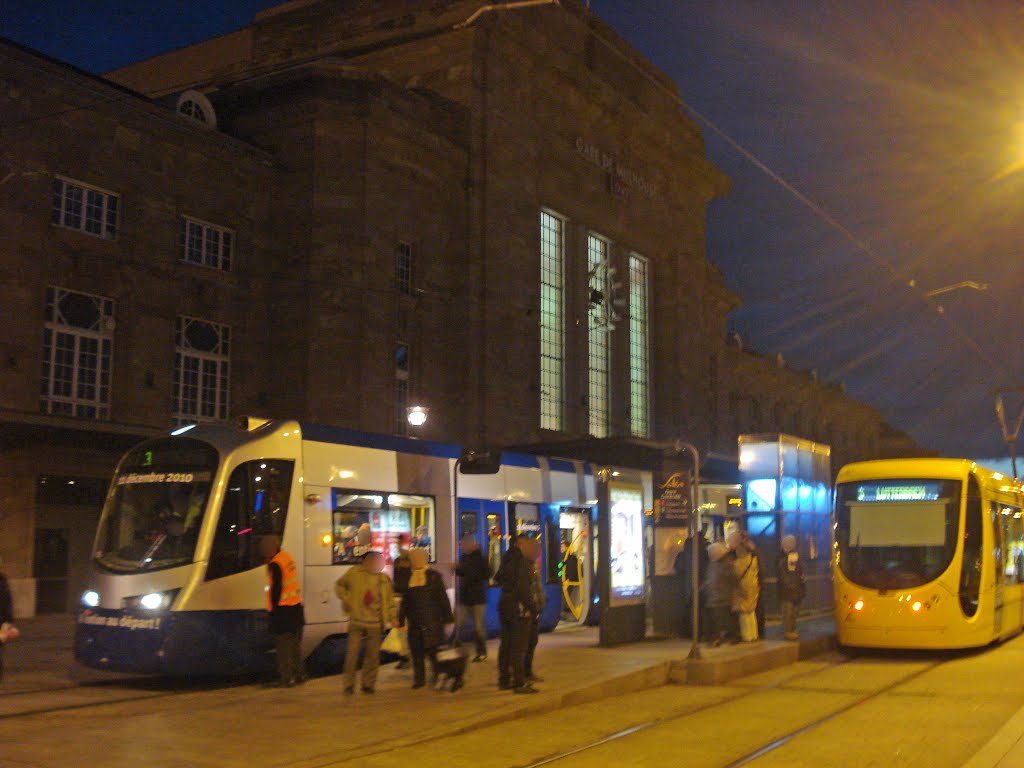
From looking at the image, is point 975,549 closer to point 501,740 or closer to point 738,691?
point 738,691

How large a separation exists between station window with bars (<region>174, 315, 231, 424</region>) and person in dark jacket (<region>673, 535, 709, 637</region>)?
15.4 metres

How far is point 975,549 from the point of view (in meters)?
17.5

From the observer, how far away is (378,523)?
648 inches

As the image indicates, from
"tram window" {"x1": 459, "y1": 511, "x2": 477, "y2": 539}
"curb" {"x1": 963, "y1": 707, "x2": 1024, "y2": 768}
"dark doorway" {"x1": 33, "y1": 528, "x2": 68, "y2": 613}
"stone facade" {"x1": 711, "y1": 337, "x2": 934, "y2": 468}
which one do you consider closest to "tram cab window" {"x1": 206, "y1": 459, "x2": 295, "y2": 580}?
"tram window" {"x1": 459, "y1": 511, "x2": 477, "y2": 539}

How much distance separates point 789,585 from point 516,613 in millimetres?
7007

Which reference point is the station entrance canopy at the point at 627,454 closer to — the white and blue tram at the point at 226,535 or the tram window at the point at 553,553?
the tram window at the point at 553,553

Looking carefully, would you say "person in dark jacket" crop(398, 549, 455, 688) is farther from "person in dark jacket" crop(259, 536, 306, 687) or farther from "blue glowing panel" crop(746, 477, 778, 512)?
"blue glowing panel" crop(746, 477, 778, 512)

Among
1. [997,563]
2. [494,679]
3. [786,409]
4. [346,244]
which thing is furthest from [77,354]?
[786,409]

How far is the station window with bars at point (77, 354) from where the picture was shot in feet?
85.8

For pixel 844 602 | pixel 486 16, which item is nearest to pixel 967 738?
pixel 844 602

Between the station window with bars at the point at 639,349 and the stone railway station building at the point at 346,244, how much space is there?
5.4 inches

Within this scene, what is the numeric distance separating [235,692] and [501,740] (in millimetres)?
4486

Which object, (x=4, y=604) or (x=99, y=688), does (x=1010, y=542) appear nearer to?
(x=99, y=688)

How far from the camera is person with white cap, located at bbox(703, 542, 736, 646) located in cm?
1772
